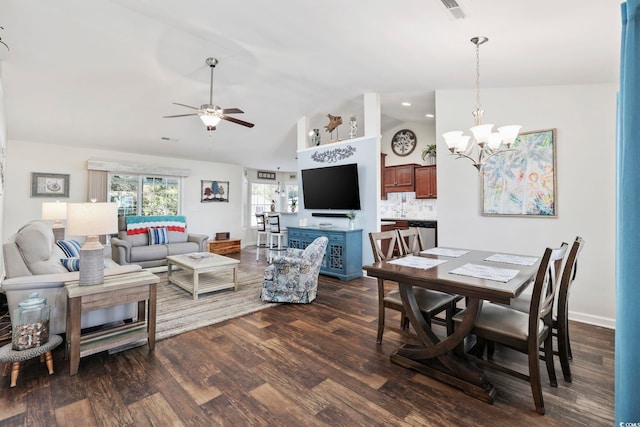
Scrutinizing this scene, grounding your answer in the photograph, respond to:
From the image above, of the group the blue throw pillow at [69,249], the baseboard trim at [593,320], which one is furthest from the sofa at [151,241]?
the baseboard trim at [593,320]

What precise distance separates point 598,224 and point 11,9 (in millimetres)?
6077

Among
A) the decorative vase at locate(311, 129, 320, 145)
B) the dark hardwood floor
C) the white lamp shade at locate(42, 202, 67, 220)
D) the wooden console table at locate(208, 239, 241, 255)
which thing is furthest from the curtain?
the wooden console table at locate(208, 239, 241, 255)

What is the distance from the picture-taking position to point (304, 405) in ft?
6.08

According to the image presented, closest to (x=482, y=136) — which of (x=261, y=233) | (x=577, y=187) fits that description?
(x=577, y=187)

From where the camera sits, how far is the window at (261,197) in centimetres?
916

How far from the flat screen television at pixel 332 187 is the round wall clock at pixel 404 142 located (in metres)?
2.19

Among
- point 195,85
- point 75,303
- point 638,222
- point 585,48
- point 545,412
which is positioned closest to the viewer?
point 638,222

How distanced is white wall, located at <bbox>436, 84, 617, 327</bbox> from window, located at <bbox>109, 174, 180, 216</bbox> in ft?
21.6

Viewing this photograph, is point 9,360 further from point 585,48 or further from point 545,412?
point 585,48

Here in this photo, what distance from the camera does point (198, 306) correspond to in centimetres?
361

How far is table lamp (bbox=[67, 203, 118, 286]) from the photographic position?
7.48 feet

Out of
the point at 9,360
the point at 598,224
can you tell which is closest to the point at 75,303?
the point at 9,360

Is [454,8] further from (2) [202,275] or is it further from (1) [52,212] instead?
(1) [52,212]

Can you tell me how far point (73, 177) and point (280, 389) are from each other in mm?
6404
